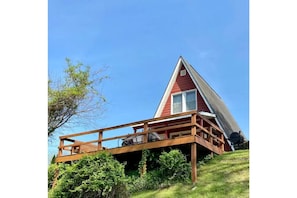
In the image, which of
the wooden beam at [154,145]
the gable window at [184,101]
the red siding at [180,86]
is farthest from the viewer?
the red siding at [180,86]

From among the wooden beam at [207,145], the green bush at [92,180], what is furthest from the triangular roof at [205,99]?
the green bush at [92,180]

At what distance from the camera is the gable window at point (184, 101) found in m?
6.65

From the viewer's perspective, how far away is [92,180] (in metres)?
4.44

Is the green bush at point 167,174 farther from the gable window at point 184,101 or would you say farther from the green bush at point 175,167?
the gable window at point 184,101

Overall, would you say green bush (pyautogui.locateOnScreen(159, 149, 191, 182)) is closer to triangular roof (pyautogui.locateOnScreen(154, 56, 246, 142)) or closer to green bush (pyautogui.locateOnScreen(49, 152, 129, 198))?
green bush (pyautogui.locateOnScreen(49, 152, 129, 198))

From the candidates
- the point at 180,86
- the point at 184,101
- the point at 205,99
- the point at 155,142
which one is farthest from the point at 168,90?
the point at 155,142

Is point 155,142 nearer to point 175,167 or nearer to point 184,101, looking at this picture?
point 175,167

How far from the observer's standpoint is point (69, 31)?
4.41m

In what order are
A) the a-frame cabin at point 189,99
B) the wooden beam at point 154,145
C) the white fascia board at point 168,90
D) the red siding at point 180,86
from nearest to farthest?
the wooden beam at point 154,145
the a-frame cabin at point 189,99
the red siding at point 180,86
the white fascia board at point 168,90

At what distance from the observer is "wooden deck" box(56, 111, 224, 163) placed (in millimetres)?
5227

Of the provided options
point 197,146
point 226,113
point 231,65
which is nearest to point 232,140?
point 226,113

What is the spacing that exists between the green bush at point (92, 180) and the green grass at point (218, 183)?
351 mm

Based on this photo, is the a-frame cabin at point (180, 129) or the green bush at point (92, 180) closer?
the green bush at point (92, 180)
